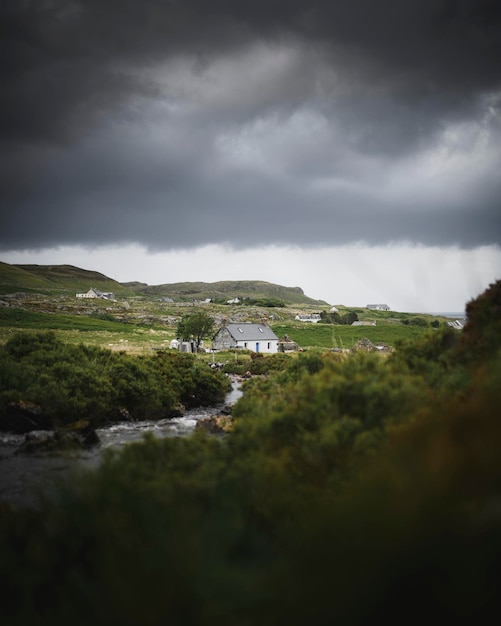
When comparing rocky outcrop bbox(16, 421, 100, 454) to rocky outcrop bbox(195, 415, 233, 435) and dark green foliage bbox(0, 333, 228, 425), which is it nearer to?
dark green foliage bbox(0, 333, 228, 425)

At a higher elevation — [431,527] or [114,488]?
[431,527]

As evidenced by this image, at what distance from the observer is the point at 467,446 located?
203 inches

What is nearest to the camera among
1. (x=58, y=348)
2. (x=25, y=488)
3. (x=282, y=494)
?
(x=282, y=494)

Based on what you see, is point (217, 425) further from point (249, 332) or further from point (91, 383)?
point (249, 332)

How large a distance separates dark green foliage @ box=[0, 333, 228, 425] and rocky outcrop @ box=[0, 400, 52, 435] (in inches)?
18.2

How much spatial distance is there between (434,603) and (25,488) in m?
11.9

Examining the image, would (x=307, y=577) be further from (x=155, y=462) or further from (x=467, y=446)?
(x=155, y=462)

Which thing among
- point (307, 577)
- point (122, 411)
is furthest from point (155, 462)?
point (122, 411)

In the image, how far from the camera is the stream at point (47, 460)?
11.9 meters

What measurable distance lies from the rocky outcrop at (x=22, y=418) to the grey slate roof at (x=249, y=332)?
54.3 m

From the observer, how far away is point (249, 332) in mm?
77438

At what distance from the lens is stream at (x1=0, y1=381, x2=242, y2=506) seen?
1185 cm

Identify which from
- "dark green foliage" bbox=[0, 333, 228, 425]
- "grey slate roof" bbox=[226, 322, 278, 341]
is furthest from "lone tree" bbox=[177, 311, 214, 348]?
"dark green foliage" bbox=[0, 333, 228, 425]

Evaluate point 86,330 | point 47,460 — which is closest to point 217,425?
point 47,460
